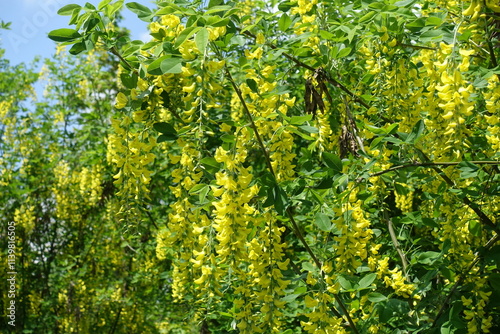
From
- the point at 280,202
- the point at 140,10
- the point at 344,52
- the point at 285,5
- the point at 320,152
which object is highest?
the point at 140,10

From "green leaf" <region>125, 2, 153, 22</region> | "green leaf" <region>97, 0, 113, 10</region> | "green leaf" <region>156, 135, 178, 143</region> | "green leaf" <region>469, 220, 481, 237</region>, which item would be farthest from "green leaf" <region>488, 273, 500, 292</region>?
"green leaf" <region>97, 0, 113, 10</region>

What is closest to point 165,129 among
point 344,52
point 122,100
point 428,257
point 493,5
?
point 122,100

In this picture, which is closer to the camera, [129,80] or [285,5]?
[129,80]

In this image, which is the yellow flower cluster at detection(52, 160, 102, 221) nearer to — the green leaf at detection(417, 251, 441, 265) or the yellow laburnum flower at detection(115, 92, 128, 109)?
the yellow laburnum flower at detection(115, 92, 128, 109)

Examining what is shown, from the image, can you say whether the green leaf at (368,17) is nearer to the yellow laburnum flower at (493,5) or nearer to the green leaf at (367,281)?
the yellow laburnum flower at (493,5)

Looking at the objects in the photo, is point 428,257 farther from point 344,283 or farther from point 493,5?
point 493,5

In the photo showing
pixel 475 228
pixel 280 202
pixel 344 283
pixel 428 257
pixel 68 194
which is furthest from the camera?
pixel 68 194

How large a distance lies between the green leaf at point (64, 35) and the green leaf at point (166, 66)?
409 mm

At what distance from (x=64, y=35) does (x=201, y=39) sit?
64cm

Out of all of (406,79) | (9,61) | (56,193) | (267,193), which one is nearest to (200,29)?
(267,193)

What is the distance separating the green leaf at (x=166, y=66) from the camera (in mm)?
1586

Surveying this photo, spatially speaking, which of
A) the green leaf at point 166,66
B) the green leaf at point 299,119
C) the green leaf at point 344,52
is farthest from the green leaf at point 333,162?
the green leaf at point 166,66

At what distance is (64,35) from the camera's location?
6.00 ft

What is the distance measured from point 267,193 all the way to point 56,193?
19.2 ft
